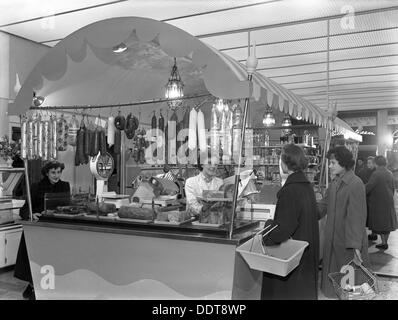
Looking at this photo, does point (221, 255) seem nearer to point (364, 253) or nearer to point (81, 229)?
point (81, 229)

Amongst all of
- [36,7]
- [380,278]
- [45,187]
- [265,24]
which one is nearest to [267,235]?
[45,187]

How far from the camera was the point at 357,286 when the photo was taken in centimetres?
407

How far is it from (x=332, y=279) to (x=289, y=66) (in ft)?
16.4

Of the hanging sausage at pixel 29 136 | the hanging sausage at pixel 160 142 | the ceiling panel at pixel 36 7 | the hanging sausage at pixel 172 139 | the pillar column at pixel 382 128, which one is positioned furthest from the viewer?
the pillar column at pixel 382 128

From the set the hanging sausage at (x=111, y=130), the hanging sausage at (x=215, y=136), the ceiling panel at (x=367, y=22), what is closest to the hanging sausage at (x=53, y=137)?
the hanging sausage at (x=111, y=130)

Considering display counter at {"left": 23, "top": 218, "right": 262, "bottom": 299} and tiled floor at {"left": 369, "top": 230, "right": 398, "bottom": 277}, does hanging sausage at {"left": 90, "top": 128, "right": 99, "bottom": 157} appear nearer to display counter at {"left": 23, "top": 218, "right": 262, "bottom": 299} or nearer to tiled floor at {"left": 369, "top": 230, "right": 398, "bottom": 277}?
display counter at {"left": 23, "top": 218, "right": 262, "bottom": 299}

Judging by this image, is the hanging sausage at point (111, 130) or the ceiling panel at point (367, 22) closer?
the hanging sausage at point (111, 130)

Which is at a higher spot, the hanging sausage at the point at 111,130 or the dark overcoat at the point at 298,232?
the hanging sausage at the point at 111,130

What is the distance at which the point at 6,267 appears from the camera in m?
5.25

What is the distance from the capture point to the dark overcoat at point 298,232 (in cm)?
297

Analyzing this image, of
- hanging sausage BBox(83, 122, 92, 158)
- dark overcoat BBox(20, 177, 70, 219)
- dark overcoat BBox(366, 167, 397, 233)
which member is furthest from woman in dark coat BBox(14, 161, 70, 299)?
dark overcoat BBox(366, 167, 397, 233)

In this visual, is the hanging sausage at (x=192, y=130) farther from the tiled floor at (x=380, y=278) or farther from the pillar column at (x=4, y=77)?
the pillar column at (x=4, y=77)

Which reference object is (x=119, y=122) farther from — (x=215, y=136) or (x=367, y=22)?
(x=367, y=22)

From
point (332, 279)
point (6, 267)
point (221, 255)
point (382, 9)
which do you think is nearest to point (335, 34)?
point (382, 9)
